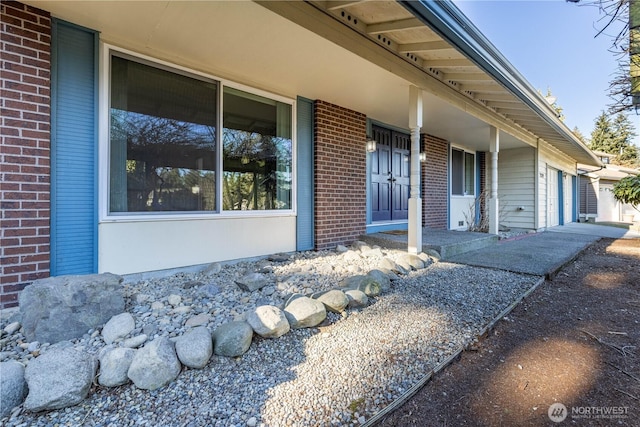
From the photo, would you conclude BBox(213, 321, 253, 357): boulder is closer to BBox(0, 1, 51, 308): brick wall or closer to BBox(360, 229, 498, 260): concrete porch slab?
BBox(0, 1, 51, 308): brick wall

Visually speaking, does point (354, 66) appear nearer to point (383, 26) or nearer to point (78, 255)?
point (383, 26)

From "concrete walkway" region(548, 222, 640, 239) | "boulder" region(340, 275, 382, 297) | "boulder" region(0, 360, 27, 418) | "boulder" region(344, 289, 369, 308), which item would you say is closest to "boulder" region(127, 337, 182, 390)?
"boulder" region(0, 360, 27, 418)

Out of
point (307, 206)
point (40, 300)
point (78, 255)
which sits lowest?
point (40, 300)

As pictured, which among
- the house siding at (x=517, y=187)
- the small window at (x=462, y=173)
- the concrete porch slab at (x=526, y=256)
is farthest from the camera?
the house siding at (x=517, y=187)

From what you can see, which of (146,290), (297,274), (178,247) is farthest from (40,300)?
(297,274)

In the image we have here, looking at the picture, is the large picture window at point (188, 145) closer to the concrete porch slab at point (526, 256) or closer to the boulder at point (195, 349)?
the boulder at point (195, 349)

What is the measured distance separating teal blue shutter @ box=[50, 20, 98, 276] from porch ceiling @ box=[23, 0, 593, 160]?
247 mm

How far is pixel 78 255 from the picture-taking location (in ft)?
9.11

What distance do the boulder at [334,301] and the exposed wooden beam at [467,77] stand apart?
11.5ft

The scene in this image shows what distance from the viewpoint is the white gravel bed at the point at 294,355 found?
1.39 metres

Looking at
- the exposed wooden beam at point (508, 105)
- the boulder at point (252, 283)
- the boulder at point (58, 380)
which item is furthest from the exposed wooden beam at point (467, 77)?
the boulder at point (58, 380)

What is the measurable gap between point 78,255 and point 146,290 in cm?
68

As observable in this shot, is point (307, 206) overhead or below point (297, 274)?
overhead

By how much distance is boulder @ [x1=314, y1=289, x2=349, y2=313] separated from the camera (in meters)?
2.42
